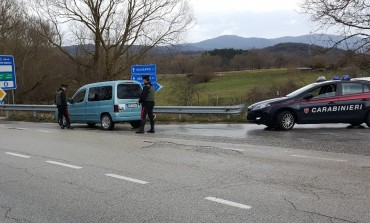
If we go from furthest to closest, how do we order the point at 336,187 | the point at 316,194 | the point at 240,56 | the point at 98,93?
the point at 240,56 → the point at 98,93 → the point at 336,187 → the point at 316,194

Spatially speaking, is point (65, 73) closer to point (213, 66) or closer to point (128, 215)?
point (213, 66)

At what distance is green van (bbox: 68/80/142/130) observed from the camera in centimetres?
1554

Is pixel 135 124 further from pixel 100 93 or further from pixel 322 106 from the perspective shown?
pixel 322 106

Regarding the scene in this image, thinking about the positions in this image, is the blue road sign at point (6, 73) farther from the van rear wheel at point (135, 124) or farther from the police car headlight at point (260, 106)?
the police car headlight at point (260, 106)

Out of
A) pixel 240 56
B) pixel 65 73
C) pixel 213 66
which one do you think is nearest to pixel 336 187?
pixel 65 73

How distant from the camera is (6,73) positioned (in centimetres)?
2644

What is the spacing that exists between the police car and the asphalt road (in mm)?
1686

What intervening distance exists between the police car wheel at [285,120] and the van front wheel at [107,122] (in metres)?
5.98

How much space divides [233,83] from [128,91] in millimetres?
39187

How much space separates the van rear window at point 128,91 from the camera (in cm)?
1560

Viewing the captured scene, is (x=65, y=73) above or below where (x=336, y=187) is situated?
above

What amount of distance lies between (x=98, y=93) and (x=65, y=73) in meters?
19.5

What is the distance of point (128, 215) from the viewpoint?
17.0 ft

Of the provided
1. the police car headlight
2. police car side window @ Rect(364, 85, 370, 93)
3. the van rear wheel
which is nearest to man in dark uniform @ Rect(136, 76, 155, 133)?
the van rear wheel
